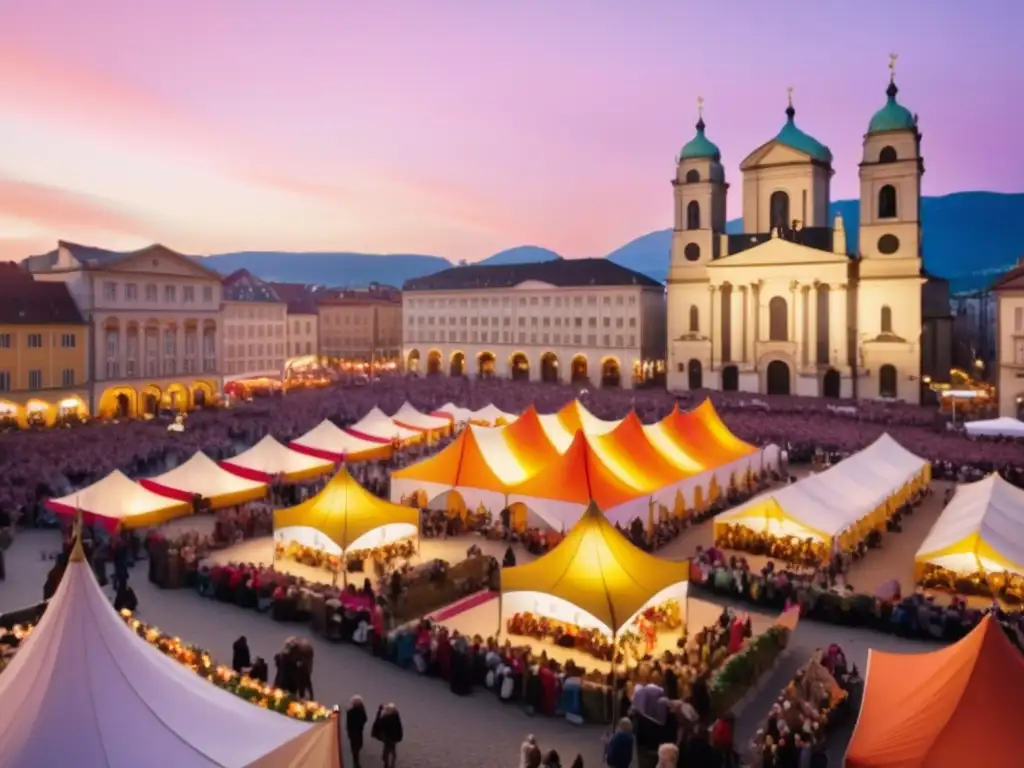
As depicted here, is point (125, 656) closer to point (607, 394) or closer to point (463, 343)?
point (607, 394)

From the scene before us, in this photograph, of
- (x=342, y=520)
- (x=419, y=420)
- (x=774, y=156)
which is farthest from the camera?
(x=774, y=156)

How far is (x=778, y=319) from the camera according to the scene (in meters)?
50.0

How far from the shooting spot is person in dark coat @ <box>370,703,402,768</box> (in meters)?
8.75

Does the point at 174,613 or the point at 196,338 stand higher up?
the point at 196,338

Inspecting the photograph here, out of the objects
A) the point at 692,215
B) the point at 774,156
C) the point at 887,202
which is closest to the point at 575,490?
the point at 887,202

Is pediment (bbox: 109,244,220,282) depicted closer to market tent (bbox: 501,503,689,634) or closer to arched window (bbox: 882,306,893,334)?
market tent (bbox: 501,503,689,634)

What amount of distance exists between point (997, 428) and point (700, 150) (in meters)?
31.3

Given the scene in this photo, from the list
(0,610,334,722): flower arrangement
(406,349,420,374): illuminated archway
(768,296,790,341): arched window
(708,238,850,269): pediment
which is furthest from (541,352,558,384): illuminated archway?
(0,610,334,722): flower arrangement

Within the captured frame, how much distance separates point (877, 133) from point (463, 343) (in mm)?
32766

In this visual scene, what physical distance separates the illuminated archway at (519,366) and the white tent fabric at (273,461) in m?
41.0

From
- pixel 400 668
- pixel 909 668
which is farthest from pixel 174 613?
pixel 909 668

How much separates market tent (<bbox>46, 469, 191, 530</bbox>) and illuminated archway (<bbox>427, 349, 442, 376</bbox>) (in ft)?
165

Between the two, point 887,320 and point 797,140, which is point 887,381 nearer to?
point 887,320

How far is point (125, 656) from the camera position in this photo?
767 cm
